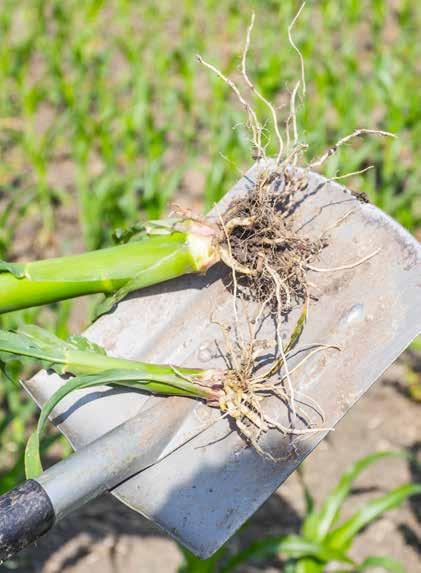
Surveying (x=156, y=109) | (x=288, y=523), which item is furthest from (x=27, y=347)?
(x=156, y=109)

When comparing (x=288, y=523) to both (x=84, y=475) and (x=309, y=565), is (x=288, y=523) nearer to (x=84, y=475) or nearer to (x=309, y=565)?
(x=309, y=565)

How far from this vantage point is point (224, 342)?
1.94m

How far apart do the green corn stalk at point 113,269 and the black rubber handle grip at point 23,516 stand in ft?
1.77

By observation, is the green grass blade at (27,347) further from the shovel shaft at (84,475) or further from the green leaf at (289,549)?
the green leaf at (289,549)

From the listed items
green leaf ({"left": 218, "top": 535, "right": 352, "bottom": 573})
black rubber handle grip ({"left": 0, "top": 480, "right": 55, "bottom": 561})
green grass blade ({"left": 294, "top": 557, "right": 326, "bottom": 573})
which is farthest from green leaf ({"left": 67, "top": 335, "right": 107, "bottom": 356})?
green grass blade ({"left": 294, "top": 557, "right": 326, "bottom": 573})

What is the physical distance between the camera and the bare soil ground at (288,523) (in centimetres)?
266

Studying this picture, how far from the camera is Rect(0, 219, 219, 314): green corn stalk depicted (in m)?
1.89

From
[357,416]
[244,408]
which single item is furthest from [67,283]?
[357,416]

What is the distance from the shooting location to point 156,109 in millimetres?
4477

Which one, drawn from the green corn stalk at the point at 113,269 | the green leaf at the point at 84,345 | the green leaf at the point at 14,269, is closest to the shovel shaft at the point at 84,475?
the green leaf at the point at 84,345

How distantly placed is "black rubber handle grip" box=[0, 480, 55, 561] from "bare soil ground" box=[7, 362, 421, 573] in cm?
127

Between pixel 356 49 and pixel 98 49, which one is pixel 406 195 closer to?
→ pixel 356 49

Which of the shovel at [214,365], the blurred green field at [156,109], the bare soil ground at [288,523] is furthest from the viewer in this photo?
the blurred green field at [156,109]

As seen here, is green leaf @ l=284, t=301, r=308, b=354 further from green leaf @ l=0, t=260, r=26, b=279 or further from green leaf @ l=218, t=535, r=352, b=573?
green leaf @ l=218, t=535, r=352, b=573
